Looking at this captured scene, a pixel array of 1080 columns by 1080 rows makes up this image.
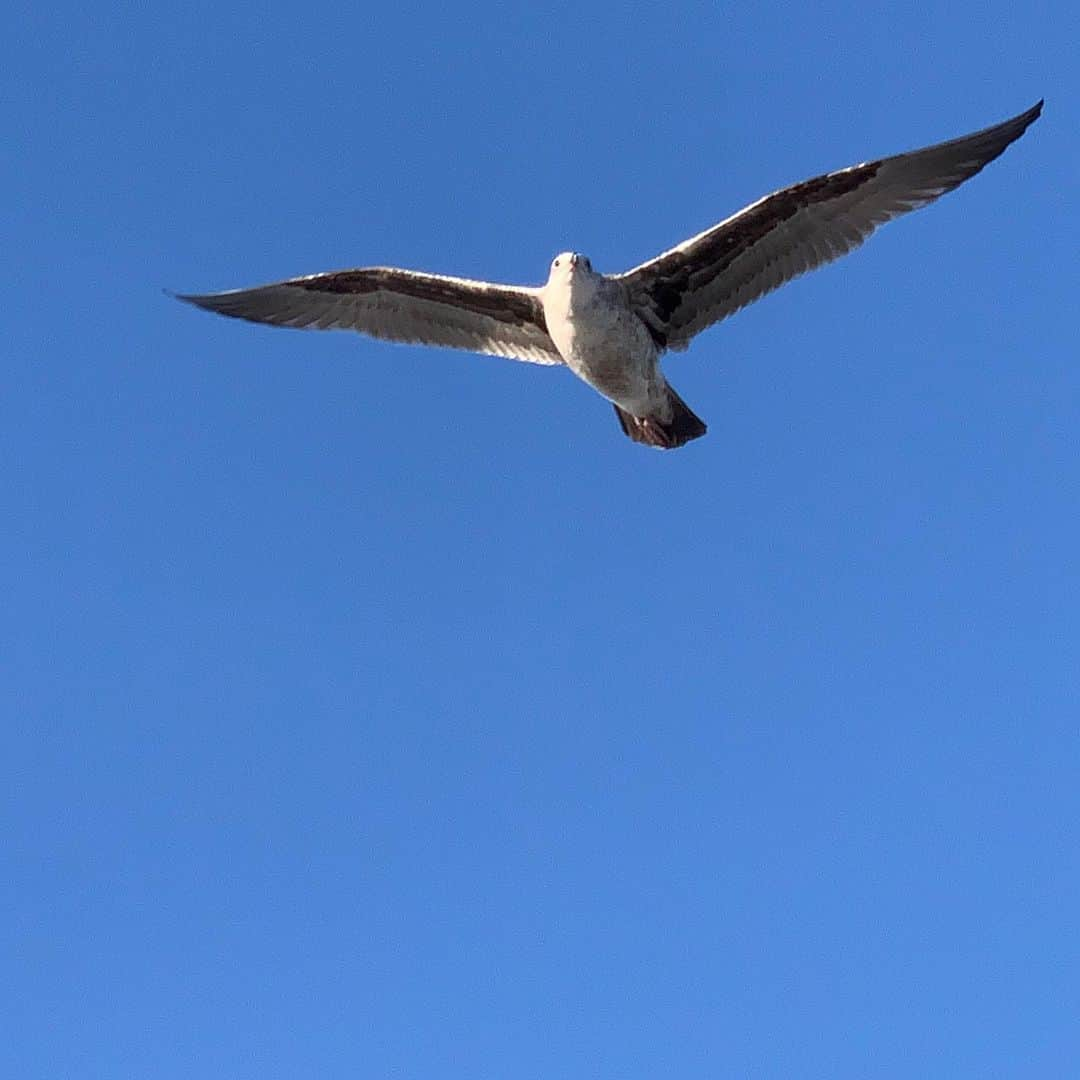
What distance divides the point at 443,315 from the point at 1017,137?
610 cm

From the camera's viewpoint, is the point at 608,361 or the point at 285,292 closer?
the point at 608,361

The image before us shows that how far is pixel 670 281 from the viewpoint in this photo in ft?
49.5

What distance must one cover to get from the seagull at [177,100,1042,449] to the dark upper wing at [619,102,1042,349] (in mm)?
11

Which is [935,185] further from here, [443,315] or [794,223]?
[443,315]

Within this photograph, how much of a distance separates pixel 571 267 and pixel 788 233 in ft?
7.15

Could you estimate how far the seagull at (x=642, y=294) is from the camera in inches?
563

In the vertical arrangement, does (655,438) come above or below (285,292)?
below

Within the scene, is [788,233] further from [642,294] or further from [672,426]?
[672,426]

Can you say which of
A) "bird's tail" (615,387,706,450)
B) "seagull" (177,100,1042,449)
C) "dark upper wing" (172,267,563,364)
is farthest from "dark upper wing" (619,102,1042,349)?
"dark upper wing" (172,267,563,364)

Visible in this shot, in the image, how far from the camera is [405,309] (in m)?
16.4

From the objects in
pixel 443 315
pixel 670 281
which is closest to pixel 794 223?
pixel 670 281

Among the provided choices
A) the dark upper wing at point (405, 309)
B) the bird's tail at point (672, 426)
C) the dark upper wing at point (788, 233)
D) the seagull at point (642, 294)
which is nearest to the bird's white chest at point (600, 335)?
the seagull at point (642, 294)

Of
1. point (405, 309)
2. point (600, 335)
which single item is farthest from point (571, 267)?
point (405, 309)

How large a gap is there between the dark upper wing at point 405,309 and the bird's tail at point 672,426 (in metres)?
1.13
